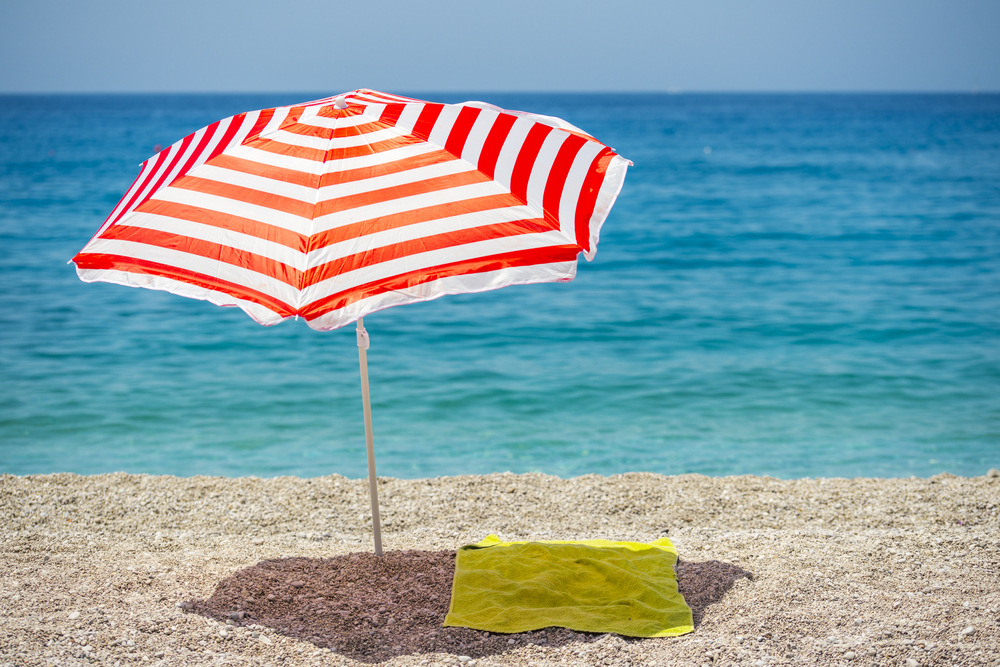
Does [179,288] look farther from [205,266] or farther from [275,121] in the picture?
[275,121]

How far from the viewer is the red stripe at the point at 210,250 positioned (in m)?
3.28

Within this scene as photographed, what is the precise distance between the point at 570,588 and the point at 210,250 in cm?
235

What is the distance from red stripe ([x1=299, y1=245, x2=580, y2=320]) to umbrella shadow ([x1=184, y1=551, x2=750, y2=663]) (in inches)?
59.8

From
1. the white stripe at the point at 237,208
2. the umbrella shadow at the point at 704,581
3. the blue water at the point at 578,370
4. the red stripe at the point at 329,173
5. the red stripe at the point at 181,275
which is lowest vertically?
the blue water at the point at 578,370

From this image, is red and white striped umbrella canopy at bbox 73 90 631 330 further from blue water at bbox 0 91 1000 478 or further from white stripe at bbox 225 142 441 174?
blue water at bbox 0 91 1000 478

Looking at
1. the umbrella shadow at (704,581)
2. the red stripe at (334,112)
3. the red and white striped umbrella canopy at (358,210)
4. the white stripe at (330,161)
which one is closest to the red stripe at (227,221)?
the red and white striped umbrella canopy at (358,210)

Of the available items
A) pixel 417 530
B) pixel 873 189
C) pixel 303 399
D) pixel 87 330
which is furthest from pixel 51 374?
pixel 873 189

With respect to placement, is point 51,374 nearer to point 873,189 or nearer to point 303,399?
point 303,399

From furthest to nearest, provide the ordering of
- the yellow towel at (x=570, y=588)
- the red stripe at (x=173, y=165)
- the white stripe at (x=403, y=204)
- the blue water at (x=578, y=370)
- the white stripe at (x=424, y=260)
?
the blue water at (x=578, y=370) < the red stripe at (x=173, y=165) < the yellow towel at (x=570, y=588) < the white stripe at (x=403, y=204) < the white stripe at (x=424, y=260)

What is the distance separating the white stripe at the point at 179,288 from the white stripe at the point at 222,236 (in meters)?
0.24

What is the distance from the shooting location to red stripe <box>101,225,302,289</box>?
3.28m

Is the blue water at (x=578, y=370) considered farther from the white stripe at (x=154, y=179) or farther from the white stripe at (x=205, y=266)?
the white stripe at (x=205, y=266)

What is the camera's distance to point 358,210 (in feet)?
11.3

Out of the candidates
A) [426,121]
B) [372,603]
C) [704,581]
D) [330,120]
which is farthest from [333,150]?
[704,581]
